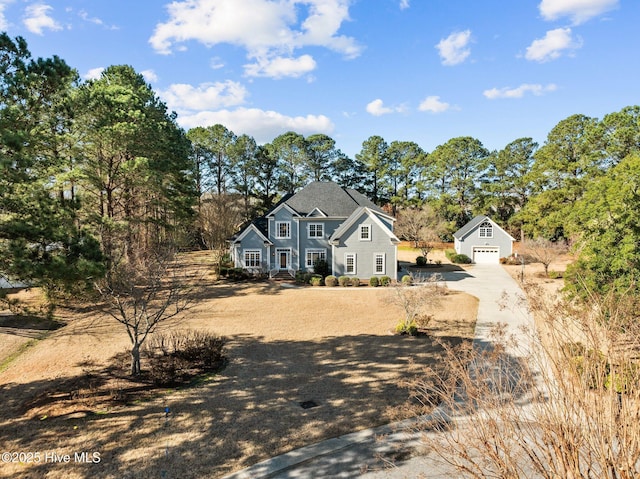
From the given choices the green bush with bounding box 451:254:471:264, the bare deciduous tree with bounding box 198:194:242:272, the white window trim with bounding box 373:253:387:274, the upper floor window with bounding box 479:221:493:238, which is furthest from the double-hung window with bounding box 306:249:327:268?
the upper floor window with bounding box 479:221:493:238

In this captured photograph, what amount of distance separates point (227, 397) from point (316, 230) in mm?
25013

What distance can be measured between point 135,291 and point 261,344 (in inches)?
251

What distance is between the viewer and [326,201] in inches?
1464

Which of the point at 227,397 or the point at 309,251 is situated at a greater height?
the point at 309,251

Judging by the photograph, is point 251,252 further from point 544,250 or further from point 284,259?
point 544,250

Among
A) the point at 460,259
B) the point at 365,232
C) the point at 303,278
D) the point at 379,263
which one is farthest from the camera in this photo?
the point at 460,259

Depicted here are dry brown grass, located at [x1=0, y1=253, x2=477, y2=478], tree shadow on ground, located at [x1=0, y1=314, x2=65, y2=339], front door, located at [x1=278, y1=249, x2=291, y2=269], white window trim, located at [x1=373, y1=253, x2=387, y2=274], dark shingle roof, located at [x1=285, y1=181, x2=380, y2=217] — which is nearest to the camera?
dry brown grass, located at [x1=0, y1=253, x2=477, y2=478]

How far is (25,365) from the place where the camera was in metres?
14.7

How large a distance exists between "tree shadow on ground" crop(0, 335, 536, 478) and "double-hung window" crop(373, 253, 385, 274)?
1702cm

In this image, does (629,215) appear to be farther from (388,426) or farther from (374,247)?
(374,247)

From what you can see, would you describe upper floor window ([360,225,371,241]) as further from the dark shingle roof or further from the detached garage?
the detached garage

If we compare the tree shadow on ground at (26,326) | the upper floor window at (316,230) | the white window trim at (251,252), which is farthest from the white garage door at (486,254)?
the tree shadow on ground at (26,326)

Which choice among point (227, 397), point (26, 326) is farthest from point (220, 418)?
point (26, 326)

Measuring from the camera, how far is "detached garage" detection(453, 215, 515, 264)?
44250 millimetres
